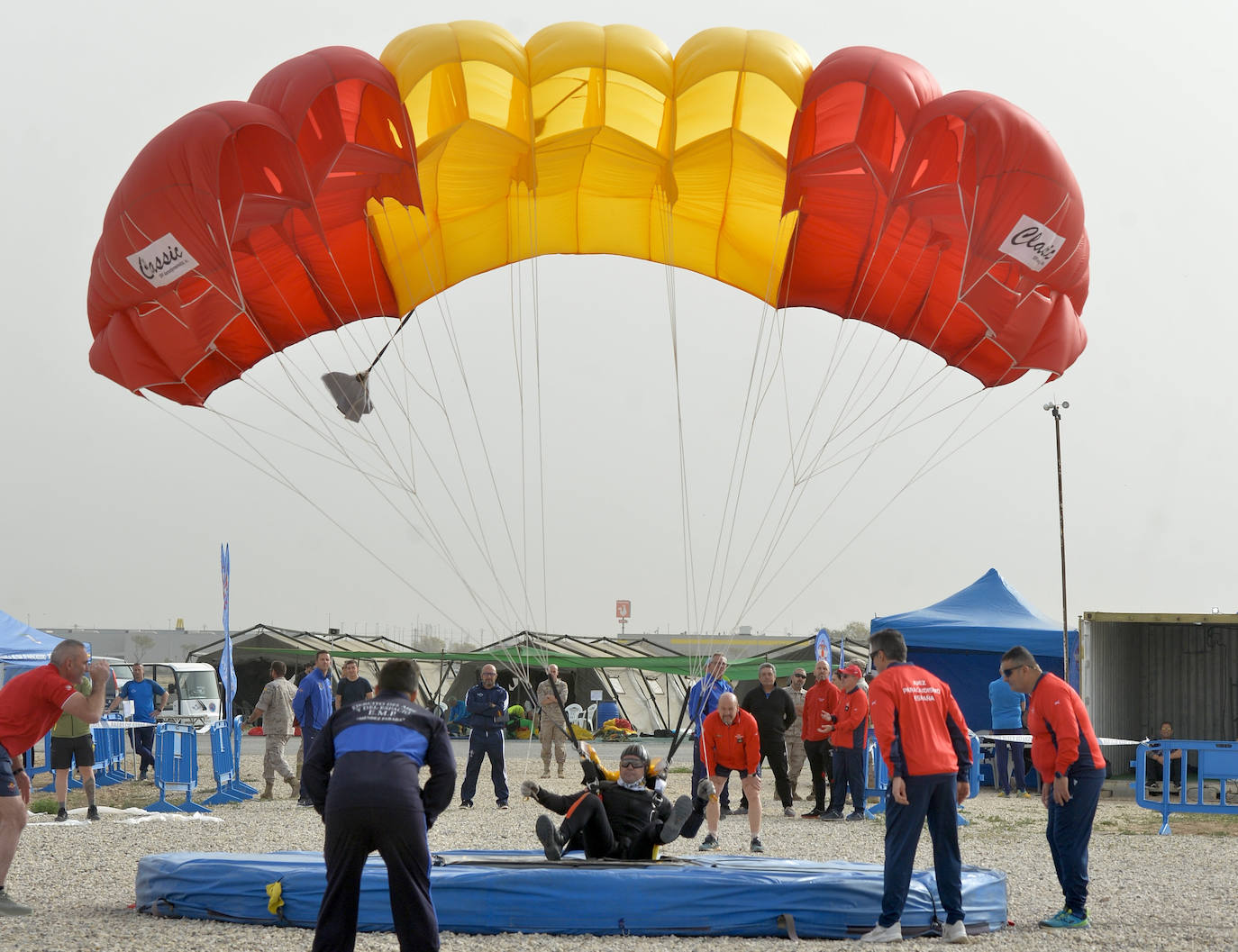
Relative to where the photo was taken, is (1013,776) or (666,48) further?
(1013,776)

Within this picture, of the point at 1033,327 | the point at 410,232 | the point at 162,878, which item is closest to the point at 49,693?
the point at 162,878

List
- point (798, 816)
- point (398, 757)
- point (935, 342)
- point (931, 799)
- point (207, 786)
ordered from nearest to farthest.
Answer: point (398, 757)
point (931, 799)
point (935, 342)
point (798, 816)
point (207, 786)

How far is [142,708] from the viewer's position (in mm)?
15359

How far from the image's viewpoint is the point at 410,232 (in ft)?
29.7

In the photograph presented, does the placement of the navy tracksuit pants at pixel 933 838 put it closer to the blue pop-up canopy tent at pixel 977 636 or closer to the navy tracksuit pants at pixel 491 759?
the navy tracksuit pants at pixel 491 759

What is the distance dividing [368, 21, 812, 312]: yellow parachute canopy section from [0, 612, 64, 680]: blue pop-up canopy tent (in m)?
9.48

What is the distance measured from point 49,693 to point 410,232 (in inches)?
163

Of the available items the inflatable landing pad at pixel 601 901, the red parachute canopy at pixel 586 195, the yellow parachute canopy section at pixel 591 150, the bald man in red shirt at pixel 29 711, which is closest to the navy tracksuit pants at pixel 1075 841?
the inflatable landing pad at pixel 601 901

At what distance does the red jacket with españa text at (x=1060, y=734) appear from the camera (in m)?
6.18

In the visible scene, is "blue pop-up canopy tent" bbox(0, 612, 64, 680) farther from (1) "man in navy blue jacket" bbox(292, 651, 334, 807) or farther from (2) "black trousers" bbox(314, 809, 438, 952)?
(2) "black trousers" bbox(314, 809, 438, 952)

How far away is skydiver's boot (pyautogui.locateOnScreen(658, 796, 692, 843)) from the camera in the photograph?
6449 mm

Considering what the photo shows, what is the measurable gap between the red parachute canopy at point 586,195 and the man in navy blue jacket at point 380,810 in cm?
396

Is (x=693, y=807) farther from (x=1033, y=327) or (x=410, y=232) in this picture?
(x=410, y=232)

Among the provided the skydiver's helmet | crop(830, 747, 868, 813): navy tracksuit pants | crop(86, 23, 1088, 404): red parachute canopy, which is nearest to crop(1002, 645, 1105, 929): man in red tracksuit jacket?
the skydiver's helmet
